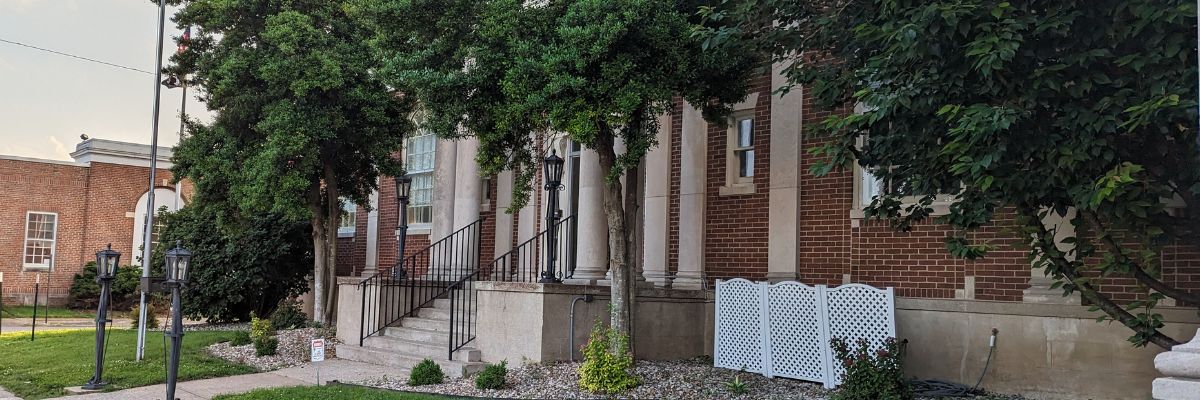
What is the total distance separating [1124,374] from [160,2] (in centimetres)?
1468

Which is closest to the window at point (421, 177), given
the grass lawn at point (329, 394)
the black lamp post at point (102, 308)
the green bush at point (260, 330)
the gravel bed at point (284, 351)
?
the gravel bed at point (284, 351)

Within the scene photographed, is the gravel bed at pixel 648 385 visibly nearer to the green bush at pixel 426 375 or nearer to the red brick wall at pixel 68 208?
the green bush at pixel 426 375

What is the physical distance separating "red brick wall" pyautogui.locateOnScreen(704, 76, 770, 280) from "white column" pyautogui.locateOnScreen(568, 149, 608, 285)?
145 centimetres

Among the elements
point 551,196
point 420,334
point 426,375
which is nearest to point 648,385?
point 426,375

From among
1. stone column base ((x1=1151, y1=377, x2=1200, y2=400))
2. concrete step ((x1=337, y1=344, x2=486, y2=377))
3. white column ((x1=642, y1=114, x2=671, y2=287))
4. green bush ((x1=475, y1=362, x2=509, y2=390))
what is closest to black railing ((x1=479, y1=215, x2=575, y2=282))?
white column ((x1=642, y1=114, x2=671, y2=287))

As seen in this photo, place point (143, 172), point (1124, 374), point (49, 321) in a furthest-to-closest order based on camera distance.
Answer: point (143, 172) → point (49, 321) → point (1124, 374)

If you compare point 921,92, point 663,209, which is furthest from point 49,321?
point 921,92

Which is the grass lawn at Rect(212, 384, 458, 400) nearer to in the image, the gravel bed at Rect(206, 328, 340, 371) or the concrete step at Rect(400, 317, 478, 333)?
the concrete step at Rect(400, 317, 478, 333)

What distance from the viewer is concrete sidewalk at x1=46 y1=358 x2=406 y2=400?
10938 millimetres

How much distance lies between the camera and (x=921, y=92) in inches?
274

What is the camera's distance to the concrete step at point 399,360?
11.2m

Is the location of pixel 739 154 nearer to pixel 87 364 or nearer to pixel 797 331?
pixel 797 331

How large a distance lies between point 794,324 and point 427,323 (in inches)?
219

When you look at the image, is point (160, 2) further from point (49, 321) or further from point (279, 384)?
point (49, 321)
